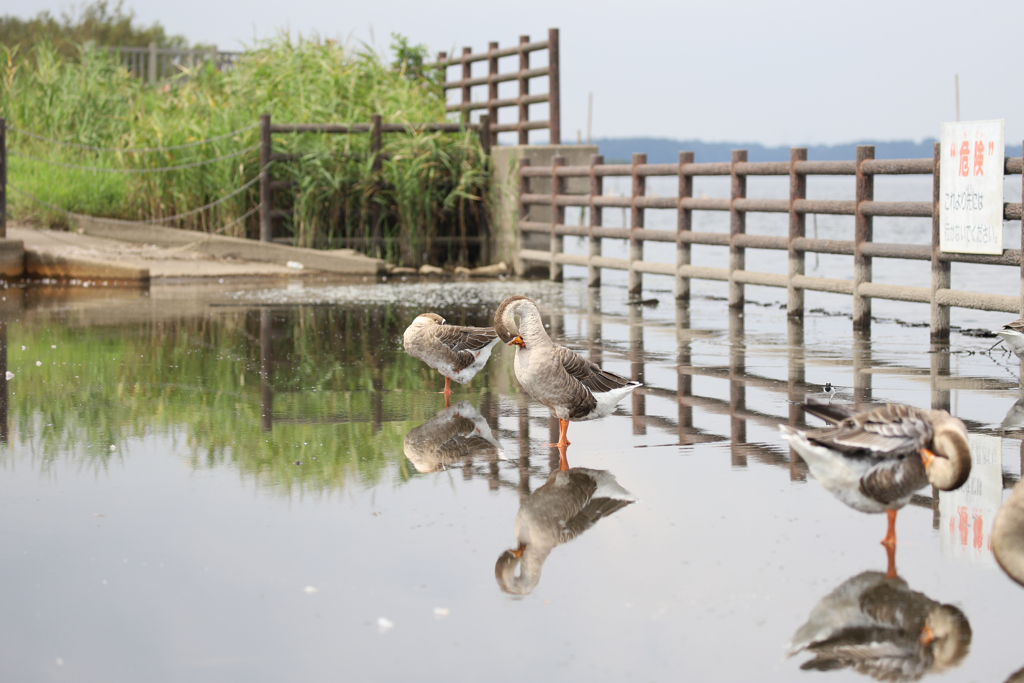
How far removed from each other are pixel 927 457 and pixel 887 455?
14 centimetres

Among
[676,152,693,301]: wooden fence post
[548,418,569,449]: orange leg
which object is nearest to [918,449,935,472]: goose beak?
[548,418,569,449]: orange leg

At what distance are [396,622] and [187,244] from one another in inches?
643

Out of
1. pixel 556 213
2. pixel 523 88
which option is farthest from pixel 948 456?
pixel 523 88

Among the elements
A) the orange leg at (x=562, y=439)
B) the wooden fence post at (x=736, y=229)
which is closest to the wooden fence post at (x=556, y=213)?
the wooden fence post at (x=736, y=229)

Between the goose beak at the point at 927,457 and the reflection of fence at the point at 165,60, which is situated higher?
the reflection of fence at the point at 165,60

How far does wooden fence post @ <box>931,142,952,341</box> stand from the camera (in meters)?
10.9

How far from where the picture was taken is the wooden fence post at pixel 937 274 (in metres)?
10.9

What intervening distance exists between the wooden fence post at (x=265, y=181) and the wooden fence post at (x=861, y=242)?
1033 cm

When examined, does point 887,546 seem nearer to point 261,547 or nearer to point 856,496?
point 856,496

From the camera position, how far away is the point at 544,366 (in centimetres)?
617

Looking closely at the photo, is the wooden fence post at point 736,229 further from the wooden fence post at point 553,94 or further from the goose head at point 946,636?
the goose head at point 946,636

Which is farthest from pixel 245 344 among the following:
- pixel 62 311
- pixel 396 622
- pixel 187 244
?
pixel 187 244

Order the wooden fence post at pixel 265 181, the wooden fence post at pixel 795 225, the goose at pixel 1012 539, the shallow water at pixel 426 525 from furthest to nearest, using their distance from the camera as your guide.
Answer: the wooden fence post at pixel 265 181
the wooden fence post at pixel 795 225
the goose at pixel 1012 539
the shallow water at pixel 426 525

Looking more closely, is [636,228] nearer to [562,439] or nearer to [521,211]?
[521,211]
